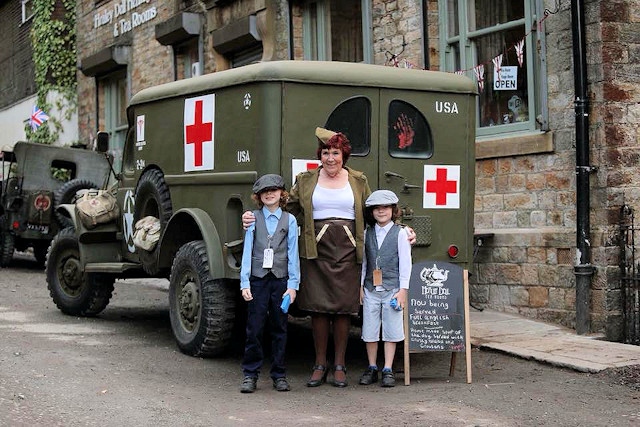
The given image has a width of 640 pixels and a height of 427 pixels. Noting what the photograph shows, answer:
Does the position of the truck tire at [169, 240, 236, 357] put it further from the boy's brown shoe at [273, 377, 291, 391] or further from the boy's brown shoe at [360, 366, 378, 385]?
the boy's brown shoe at [360, 366, 378, 385]

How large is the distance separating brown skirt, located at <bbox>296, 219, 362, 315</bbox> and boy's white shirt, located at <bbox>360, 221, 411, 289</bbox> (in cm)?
15

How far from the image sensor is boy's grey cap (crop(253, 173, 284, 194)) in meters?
7.09

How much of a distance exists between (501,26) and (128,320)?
5190 mm

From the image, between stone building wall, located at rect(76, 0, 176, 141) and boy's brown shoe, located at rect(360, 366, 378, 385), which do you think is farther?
stone building wall, located at rect(76, 0, 176, 141)

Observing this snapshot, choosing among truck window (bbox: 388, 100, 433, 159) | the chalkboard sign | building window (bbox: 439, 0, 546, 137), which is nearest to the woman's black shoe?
the chalkboard sign

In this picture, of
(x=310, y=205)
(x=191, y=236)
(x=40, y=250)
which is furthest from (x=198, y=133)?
(x=40, y=250)

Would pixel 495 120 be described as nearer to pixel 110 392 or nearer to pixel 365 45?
pixel 365 45

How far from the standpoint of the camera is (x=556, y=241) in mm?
10023

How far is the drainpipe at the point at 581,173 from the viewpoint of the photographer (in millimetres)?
9500

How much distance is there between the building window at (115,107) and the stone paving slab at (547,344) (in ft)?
39.8

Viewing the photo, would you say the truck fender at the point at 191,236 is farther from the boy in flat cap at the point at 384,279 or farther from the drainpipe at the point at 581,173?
the drainpipe at the point at 581,173

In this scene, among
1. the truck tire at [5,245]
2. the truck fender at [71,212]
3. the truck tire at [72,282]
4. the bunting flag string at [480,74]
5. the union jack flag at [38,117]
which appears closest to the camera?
the truck fender at [71,212]

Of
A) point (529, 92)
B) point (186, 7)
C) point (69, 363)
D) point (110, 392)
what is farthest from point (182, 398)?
point (186, 7)

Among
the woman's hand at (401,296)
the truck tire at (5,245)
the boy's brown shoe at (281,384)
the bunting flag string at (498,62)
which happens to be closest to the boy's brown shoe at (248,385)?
the boy's brown shoe at (281,384)
